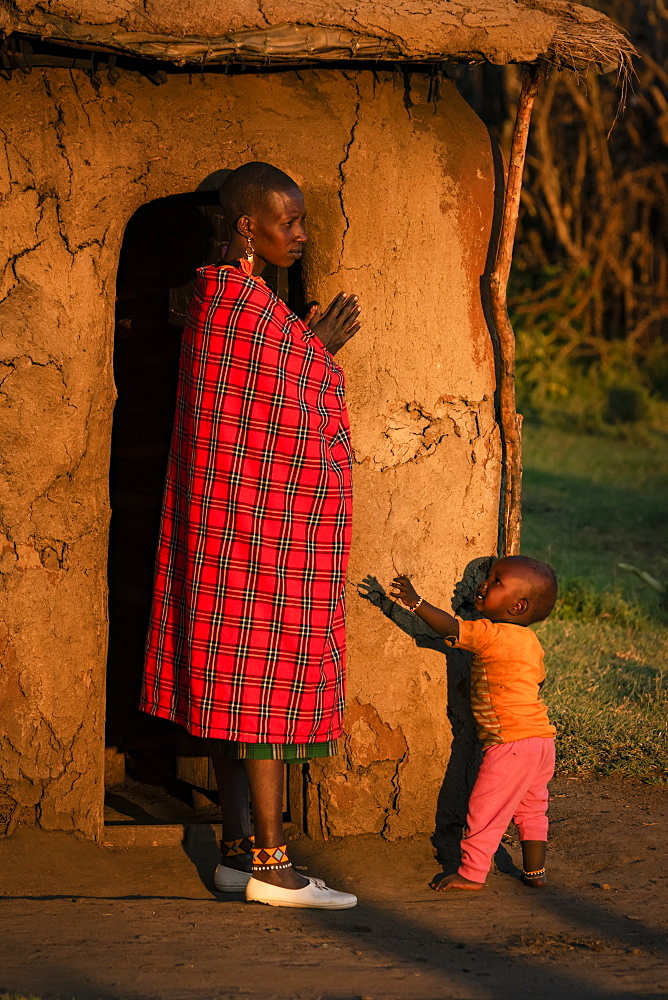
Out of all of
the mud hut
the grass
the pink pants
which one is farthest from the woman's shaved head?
the grass

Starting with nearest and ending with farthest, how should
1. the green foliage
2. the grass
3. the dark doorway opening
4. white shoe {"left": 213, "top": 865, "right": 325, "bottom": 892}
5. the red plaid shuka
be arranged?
the red plaid shuka → white shoe {"left": 213, "top": 865, "right": 325, "bottom": 892} → the dark doorway opening → the grass → the green foliage

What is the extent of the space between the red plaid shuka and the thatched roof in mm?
650

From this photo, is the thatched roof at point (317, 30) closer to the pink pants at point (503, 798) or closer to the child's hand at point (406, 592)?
the child's hand at point (406, 592)

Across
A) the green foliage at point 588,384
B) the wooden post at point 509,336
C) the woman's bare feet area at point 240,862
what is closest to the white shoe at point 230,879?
the woman's bare feet area at point 240,862

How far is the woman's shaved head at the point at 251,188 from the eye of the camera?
324 centimetres

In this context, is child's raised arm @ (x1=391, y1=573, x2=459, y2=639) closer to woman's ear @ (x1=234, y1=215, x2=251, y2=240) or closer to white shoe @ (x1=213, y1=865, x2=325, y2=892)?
white shoe @ (x1=213, y1=865, x2=325, y2=892)

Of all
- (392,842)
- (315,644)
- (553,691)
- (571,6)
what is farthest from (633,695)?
(571,6)

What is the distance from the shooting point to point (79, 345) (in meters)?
3.54

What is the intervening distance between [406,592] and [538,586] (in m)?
0.38

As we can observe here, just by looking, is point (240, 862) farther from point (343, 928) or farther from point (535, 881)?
point (535, 881)

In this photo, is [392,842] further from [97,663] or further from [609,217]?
[609,217]

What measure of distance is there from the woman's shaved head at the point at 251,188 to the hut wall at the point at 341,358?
297 mm

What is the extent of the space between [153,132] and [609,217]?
11312 millimetres

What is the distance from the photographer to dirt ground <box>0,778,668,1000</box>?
2779mm
